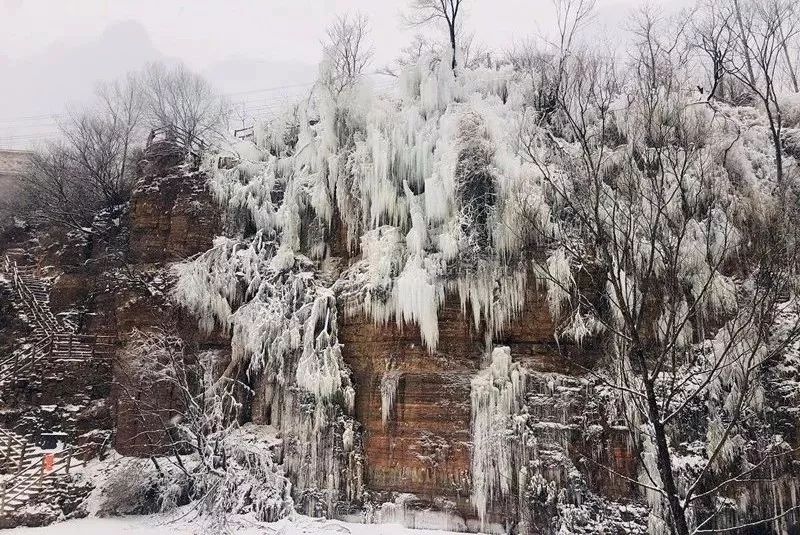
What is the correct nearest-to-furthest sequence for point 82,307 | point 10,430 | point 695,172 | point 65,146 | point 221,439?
1. point 695,172
2. point 221,439
3. point 10,430
4. point 82,307
5. point 65,146

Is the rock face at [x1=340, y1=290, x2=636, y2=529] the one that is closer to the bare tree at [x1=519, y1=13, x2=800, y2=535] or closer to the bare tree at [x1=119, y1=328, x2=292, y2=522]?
the bare tree at [x1=519, y1=13, x2=800, y2=535]

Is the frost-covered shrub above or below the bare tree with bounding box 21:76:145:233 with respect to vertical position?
below

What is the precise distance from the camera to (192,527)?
41.6 feet

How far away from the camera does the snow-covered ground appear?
39.2 ft

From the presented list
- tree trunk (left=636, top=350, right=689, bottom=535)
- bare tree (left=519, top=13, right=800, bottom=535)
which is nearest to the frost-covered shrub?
bare tree (left=519, top=13, right=800, bottom=535)

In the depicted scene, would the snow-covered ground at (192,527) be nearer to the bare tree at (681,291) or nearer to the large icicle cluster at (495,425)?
the large icicle cluster at (495,425)

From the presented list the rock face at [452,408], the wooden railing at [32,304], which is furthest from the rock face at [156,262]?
the rock face at [452,408]

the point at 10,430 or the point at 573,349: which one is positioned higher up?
the point at 573,349

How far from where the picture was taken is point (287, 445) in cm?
1320

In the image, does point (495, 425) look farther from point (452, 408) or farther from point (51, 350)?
point (51, 350)

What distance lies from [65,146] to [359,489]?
25181 millimetres

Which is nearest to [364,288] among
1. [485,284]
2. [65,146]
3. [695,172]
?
[485,284]

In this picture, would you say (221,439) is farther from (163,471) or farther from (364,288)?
(364,288)

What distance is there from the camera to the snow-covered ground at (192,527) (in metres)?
11.9
